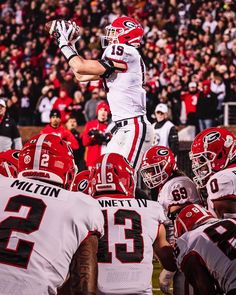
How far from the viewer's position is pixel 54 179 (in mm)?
4062

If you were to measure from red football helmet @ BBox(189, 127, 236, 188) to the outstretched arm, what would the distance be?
192 centimetres

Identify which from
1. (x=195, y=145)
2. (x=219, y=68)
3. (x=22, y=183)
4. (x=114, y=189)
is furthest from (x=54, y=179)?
(x=219, y=68)

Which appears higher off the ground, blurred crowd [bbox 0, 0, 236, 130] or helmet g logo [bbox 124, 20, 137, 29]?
helmet g logo [bbox 124, 20, 137, 29]

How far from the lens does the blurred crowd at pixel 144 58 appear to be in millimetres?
16359

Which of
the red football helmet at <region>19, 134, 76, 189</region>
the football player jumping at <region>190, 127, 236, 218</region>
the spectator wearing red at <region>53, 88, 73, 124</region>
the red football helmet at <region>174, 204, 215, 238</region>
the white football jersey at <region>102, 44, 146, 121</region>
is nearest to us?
the red football helmet at <region>19, 134, 76, 189</region>

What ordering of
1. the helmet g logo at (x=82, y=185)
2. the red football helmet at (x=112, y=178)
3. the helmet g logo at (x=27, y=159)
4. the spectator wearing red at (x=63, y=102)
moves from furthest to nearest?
the spectator wearing red at (x=63, y=102) → the helmet g logo at (x=82, y=185) → the red football helmet at (x=112, y=178) → the helmet g logo at (x=27, y=159)

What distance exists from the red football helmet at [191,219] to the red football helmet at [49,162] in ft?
2.24

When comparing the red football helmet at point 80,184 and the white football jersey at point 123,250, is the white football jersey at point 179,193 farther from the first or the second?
the white football jersey at point 123,250

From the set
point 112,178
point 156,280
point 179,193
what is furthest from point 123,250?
point 156,280

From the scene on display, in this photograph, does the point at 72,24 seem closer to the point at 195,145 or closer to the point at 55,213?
the point at 195,145

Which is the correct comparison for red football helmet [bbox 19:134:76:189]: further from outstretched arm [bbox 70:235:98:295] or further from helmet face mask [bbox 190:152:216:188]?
helmet face mask [bbox 190:152:216:188]

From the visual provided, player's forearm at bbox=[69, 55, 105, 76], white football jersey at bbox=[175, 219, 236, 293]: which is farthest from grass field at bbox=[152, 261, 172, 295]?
white football jersey at bbox=[175, 219, 236, 293]

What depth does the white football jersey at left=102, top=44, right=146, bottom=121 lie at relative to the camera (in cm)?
754

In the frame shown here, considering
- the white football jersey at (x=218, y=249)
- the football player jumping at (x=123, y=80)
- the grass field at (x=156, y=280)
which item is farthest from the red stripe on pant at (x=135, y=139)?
the white football jersey at (x=218, y=249)
